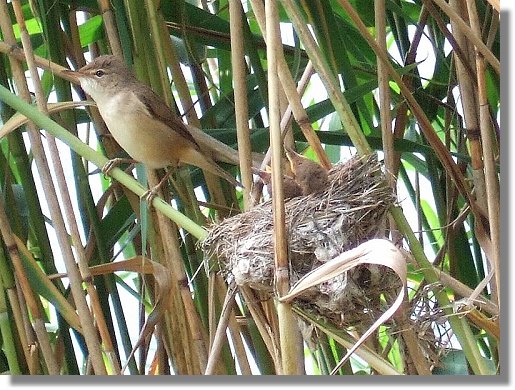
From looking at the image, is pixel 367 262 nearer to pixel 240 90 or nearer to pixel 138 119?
pixel 240 90

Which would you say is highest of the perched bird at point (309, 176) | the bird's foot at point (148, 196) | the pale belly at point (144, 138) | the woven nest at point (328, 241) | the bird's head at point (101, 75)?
the bird's head at point (101, 75)

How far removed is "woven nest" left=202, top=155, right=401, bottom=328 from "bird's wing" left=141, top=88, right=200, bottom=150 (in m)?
0.40

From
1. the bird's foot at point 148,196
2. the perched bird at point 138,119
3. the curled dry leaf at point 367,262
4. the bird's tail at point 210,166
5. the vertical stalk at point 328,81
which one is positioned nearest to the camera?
the curled dry leaf at point 367,262

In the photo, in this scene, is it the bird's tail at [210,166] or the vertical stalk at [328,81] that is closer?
the vertical stalk at [328,81]

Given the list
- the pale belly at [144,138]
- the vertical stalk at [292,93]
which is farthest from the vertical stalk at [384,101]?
the pale belly at [144,138]

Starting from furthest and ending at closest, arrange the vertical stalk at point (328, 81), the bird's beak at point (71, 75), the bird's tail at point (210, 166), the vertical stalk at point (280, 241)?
the bird's tail at point (210, 166) → the bird's beak at point (71, 75) → the vertical stalk at point (328, 81) → the vertical stalk at point (280, 241)

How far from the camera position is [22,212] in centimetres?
200

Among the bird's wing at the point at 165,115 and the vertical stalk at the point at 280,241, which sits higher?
the bird's wing at the point at 165,115

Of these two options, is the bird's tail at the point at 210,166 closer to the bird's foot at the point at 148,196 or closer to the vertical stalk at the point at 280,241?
the bird's foot at the point at 148,196

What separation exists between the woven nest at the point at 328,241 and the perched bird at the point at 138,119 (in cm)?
26

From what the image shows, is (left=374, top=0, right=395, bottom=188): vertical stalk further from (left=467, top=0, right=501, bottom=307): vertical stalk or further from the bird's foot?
the bird's foot

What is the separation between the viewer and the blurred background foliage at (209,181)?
1589 mm

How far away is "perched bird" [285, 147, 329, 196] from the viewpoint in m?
1.84

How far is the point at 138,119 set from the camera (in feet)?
7.75
